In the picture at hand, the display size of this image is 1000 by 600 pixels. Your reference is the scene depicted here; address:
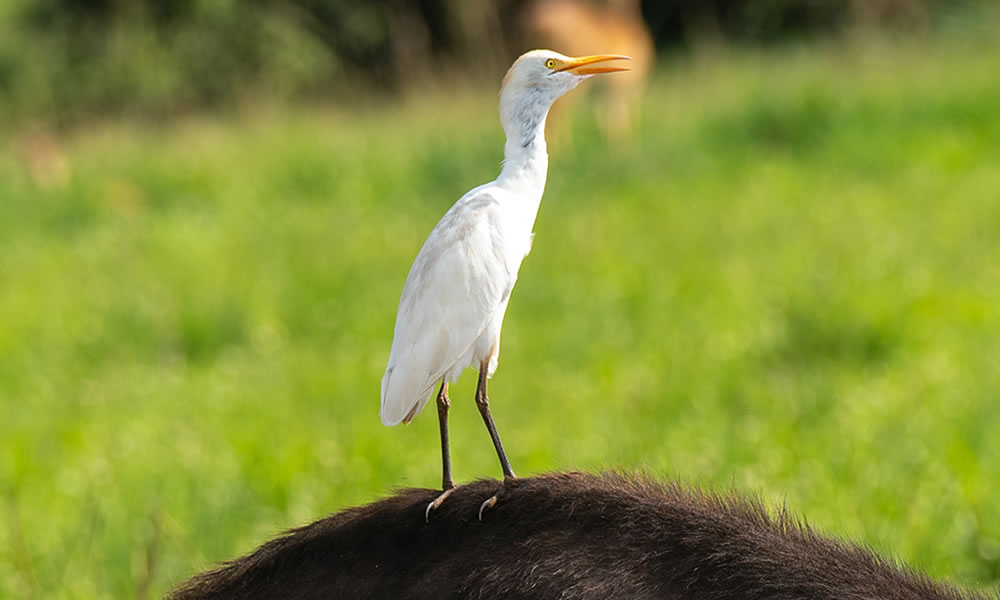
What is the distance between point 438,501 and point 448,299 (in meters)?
0.32

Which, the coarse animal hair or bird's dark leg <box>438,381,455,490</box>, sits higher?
bird's dark leg <box>438,381,455,490</box>

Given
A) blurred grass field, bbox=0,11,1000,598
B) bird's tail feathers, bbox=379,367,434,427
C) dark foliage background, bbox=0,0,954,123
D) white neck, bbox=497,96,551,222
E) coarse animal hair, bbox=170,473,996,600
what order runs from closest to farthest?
1. coarse animal hair, bbox=170,473,996,600
2. white neck, bbox=497,96,551,222
3. bird's tail feathers, bbox=379,367,434,427
4. blurred grass field, bbox=0,11,1000,598
5. dark foliage background, bbox=0,0,954,123

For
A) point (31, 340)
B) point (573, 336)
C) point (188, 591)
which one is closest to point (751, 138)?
point (573, 336)

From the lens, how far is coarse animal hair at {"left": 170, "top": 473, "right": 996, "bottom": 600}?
178cm

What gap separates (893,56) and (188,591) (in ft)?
43.1

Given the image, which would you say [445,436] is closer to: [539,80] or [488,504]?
[488,504]

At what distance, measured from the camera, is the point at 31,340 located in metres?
8.25

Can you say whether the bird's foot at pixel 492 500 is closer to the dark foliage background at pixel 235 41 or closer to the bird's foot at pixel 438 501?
the bird's foot at pixel 438 501

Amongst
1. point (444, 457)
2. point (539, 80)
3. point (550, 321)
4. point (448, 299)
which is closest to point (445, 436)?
point (444, 457)

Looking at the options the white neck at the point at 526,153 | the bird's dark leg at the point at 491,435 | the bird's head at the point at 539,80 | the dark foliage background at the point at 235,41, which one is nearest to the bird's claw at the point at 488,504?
the bird's dark leg at the point at 491,435

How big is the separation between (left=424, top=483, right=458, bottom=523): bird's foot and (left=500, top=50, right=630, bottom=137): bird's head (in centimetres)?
60

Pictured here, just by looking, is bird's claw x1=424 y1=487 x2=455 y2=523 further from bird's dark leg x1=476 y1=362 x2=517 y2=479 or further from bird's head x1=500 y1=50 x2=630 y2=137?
bird's head x1=500 y1=50 x2=630 y2=137

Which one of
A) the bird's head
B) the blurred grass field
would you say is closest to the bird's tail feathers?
the bird's head

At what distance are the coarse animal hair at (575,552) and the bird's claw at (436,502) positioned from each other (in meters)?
0.01
